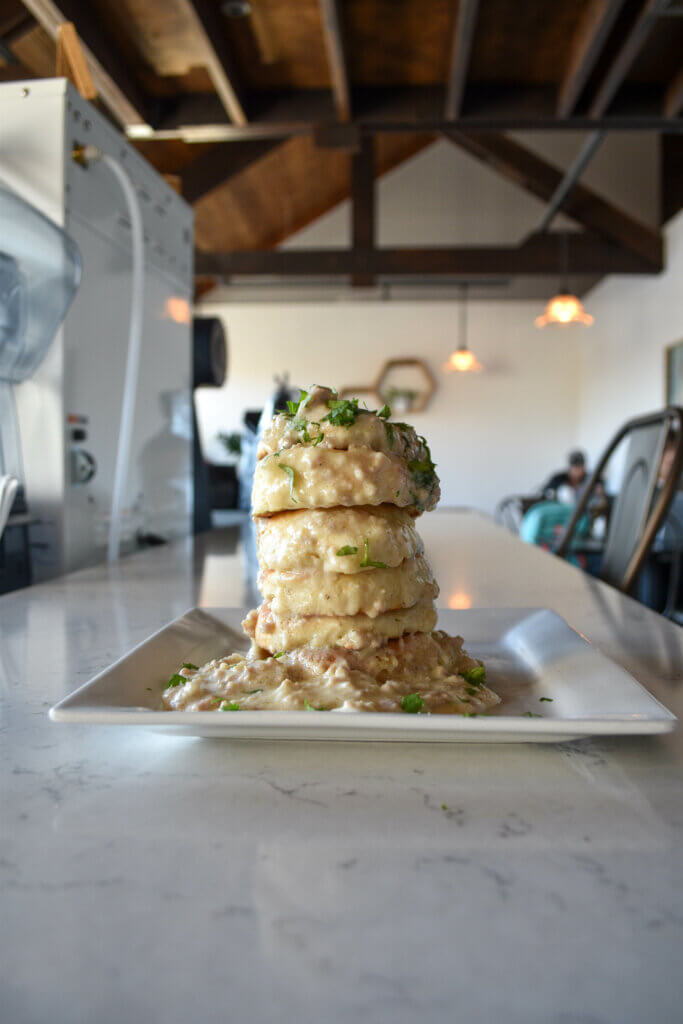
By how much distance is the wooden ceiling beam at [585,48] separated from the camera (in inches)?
142

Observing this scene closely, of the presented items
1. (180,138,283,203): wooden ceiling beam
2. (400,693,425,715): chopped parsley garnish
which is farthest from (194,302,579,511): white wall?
(400,693,425,715): chopped parsley garnish

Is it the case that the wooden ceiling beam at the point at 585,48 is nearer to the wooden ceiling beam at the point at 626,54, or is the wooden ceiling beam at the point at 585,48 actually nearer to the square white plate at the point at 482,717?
the wooden ceiling beam at the point at 626,54

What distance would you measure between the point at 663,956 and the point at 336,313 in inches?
368

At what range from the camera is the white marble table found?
247 millimetres

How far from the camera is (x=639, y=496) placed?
5.16ft

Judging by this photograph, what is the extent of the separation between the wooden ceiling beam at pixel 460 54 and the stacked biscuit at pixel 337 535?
377cm

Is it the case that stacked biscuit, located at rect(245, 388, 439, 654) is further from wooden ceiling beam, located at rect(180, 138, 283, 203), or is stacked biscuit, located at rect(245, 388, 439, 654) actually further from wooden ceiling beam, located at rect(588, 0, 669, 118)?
wooden ceiling beam, located at rect(180, 138, 283, 203)

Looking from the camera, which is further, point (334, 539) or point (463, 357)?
point (463, 357)

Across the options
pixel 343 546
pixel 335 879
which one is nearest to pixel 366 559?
pixel 343 546

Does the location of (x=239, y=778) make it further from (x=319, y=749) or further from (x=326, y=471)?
(x=326, y=471)

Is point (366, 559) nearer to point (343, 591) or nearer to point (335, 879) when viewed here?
→ point (343, 591)

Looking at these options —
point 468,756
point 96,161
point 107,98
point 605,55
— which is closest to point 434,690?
point 468,756

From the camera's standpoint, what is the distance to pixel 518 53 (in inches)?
176

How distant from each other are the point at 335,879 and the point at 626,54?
15.2 ft
